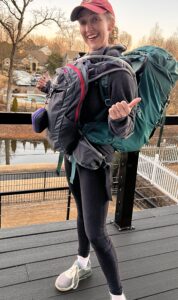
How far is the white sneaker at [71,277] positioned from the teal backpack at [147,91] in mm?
572

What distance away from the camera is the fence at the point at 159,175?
703 centimetres

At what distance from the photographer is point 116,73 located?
78 cm

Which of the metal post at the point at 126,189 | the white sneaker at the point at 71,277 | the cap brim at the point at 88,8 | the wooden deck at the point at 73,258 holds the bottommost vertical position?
the wooden deck at the point at 73,258

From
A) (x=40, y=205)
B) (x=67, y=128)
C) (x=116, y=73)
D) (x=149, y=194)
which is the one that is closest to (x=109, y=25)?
(x=116, y=73)

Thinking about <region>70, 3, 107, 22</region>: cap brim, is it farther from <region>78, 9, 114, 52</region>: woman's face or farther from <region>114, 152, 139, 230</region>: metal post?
<region>114, 152, 139, 230</region>: metal post

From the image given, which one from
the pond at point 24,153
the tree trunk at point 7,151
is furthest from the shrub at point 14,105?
the tree trunk at point 7,151

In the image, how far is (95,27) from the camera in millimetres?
865

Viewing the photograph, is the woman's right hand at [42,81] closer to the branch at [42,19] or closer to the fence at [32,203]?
the fence at [32,203]

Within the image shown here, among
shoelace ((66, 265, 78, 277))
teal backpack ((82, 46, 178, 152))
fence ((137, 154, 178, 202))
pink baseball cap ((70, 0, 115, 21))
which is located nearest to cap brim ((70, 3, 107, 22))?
pink baseball cap ((70, 0, 115, 21))

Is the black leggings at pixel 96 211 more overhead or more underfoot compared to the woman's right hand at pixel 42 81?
more underfoot

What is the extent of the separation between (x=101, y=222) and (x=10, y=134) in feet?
42.2

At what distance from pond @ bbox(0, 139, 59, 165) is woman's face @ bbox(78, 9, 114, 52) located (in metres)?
9.61

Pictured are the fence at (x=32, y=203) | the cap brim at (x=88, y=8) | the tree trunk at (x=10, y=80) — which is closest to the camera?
the cap brim at (x=88, y=8)

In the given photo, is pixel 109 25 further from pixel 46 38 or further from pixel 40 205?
pixel 46 38
